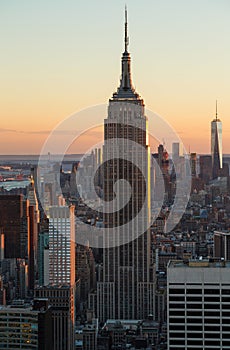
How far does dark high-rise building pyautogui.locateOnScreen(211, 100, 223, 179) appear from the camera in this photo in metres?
8.87

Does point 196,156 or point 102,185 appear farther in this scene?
point 102,185

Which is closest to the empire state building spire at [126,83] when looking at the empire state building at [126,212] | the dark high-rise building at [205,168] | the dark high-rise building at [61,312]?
the empire state building at [126,212]

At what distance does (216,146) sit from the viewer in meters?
9.34

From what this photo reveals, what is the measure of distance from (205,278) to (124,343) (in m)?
4.10

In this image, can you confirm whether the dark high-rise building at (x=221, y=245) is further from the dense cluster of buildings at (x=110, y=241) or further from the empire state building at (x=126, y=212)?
the empire state building at (x=126, y=212)

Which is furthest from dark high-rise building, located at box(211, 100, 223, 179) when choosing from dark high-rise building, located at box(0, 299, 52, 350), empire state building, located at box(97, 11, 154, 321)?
dark high-rise building, located at box(0, 299, 52, 350)

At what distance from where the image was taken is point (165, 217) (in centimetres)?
1045

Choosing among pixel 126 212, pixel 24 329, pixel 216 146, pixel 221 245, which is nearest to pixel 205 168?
pixel 216 146

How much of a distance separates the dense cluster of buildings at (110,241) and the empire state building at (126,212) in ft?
0.05

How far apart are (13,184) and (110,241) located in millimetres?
3582

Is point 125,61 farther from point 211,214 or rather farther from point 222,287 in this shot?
point 222,287

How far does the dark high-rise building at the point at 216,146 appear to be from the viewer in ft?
29.1

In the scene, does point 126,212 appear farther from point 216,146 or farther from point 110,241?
point 216,146

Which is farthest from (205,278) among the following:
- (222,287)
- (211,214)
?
(211,214)
